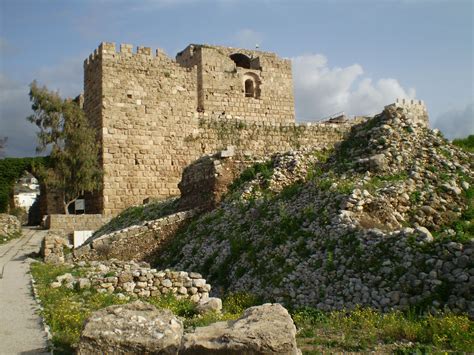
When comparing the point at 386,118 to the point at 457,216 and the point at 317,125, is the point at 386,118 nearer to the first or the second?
the point at 457,216

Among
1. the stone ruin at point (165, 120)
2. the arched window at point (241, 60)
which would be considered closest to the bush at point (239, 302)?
the stone ruin at point (165, 120)

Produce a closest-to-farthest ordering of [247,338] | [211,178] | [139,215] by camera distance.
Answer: [247,338] → [211,178] → [139,215]

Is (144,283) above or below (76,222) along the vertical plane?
below

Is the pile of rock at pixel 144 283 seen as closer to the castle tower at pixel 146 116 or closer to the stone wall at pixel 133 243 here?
the stone wall at pixel 133 243

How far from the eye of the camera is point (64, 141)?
25844 millimetres

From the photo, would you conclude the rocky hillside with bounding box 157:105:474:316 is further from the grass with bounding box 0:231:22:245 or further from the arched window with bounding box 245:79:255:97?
the arched window with bounding box 245:79:255:97

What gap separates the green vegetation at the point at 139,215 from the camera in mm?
19562

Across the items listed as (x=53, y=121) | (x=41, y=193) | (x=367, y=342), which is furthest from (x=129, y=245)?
(x=41, y=193)

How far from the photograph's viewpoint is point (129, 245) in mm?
15781

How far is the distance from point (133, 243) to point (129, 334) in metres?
10.3

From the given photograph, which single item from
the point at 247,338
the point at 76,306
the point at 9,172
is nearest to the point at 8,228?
the point at 9,172

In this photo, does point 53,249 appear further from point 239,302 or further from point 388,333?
point 388,333

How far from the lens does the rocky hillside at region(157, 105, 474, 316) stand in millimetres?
8703

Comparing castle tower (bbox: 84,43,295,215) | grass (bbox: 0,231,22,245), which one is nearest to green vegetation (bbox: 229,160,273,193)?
castle tower (bbox: 84,43,295,215)
